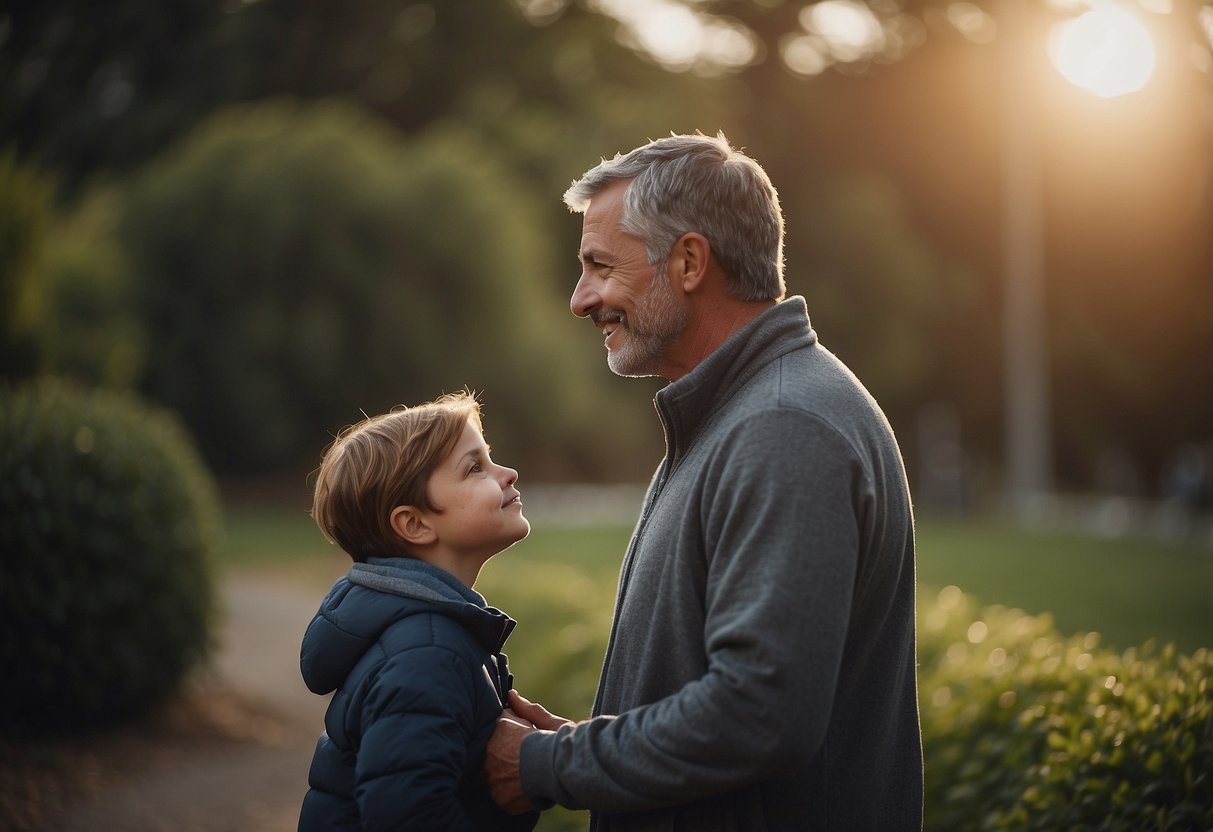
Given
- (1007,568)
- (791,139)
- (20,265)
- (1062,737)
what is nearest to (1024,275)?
(1007,568)

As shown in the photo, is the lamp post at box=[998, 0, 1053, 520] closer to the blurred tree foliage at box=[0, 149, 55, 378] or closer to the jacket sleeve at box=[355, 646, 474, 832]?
the blurred tree foliage at box=[0, 149, 55, 378]

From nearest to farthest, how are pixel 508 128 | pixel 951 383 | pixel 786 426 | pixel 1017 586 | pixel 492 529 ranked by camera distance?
pixel 786 426, pixel 492 529, pixel 1017 586, pixel 508 128, pixel 951 383

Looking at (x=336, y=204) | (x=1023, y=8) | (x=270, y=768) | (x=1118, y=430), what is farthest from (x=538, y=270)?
(x=1118, y=430)

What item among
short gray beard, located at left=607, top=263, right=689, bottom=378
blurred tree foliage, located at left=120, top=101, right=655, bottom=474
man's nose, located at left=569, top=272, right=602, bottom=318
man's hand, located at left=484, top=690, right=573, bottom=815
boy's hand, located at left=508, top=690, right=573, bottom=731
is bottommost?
man's hand, located at left=484, top=690, right=573, bottom=815

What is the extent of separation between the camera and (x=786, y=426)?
213 centimetres

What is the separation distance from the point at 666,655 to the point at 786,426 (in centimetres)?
50

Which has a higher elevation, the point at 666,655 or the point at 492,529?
the point at 492,529

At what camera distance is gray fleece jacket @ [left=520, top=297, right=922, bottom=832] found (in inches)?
79.7

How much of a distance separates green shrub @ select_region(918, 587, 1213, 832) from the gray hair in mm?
1786

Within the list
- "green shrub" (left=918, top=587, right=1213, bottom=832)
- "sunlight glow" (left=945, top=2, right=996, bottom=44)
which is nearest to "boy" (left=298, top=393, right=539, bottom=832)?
"green shrub" (left=918, top=587, right=1213, bottom=832)

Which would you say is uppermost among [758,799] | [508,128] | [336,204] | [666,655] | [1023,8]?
[508,128]

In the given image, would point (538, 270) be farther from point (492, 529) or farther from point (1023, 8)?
point (492, 529)

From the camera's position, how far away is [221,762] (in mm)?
7277

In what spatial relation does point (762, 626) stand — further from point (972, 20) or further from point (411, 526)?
point (972, 20)
